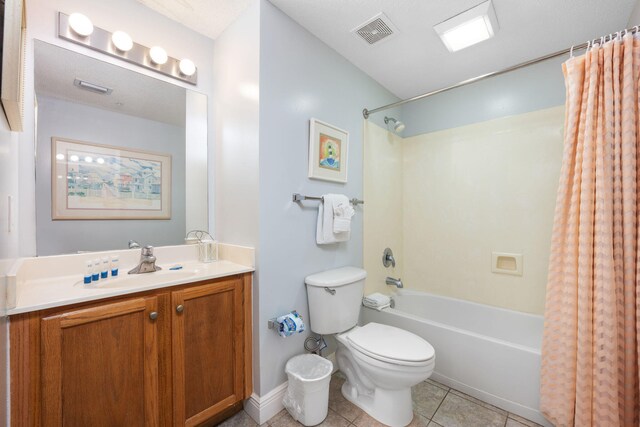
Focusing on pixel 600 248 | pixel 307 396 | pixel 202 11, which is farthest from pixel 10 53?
pixel 600 248

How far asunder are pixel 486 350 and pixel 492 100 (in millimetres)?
1961

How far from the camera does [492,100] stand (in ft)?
7.29

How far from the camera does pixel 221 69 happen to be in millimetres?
1782

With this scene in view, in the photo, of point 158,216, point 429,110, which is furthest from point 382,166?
point 158,216

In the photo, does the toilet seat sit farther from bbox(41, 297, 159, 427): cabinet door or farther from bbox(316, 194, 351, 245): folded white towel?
bbox(41, 297, 159, 427): cabinet door

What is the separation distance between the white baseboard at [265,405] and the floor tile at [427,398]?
0.81 metres

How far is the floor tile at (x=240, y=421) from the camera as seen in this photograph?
56.8 inches

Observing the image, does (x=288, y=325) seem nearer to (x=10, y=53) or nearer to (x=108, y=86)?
(x=10, y=53)

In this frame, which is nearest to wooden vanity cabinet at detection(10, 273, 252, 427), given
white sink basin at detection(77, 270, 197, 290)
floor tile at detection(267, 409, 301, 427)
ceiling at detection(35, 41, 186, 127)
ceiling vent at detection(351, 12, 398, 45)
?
white sink basin at detection(77, 270, 197, 290)

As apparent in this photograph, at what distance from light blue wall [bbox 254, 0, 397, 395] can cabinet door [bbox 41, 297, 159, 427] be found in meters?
0.54

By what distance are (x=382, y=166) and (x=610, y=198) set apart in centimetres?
151

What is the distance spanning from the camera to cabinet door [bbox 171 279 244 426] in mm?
1225

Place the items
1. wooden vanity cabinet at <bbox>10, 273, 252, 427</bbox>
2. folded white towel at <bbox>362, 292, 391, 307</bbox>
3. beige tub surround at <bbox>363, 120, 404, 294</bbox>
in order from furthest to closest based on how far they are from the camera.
→ 1. beige tub surround at <bbox>363, 120, 404, 294</bbox>
2. folded white towel at <bbox>362, 292, 391, 307</bbox>
3. wooden vanity cabinet at <bbox>10, 273, 252, 427</bbox>

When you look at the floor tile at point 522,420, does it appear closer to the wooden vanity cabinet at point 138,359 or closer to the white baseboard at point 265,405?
the white baseboard at point 265,405
